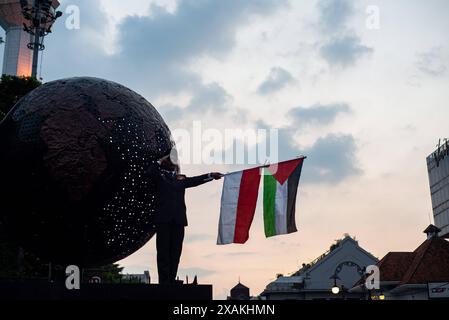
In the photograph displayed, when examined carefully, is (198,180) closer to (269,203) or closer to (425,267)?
(269,203)

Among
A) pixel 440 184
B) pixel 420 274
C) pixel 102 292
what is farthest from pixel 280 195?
pixel 440 184

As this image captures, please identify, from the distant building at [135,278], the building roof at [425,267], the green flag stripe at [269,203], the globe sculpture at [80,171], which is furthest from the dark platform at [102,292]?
the building roof at [425,267]

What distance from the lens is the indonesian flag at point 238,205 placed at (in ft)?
30.9

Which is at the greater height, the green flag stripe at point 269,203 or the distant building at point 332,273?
the distant building at point 332,273

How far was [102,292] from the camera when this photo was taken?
287 inches

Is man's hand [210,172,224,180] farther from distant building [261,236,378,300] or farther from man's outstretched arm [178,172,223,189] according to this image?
distant building [261,236,378,300]

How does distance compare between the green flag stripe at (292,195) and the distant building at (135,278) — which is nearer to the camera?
Result: the green flag stripe at (292,195)

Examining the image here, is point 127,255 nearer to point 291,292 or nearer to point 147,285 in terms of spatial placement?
point 147,285

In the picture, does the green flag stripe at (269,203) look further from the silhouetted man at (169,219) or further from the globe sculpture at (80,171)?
the globe sculpture at (80,171)

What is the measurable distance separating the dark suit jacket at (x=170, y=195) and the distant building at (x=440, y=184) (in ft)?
162

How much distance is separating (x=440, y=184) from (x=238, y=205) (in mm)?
49954
